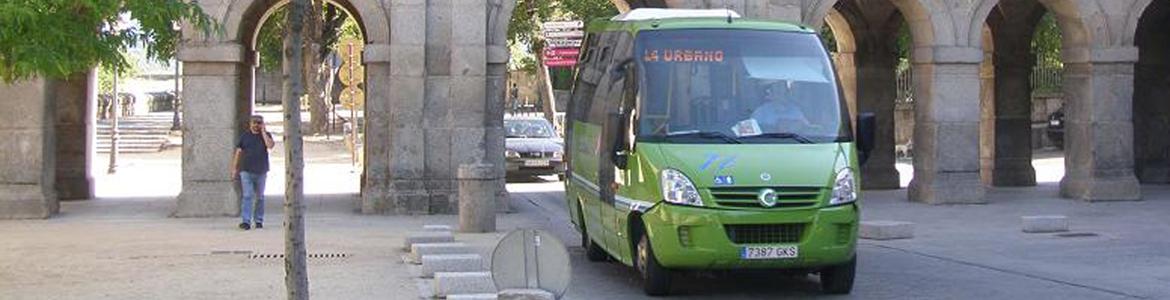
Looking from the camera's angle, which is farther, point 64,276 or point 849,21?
point 849,21

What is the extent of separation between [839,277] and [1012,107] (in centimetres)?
1705

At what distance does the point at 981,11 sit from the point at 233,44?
11213mm

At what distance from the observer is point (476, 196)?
734 inches

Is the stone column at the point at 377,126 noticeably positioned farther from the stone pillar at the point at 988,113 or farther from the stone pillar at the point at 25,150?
the stone pillar at the point at 988,113

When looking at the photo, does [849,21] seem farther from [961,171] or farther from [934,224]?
[934,224]

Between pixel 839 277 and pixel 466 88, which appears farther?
pixel 466 88

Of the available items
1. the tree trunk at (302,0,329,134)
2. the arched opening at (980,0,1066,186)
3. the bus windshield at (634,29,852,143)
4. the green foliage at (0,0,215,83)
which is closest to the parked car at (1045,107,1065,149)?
the arched opening at (980,0,1066,186)

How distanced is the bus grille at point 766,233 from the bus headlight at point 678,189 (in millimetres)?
359

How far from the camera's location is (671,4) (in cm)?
2319

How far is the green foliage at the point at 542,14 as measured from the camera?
157ft

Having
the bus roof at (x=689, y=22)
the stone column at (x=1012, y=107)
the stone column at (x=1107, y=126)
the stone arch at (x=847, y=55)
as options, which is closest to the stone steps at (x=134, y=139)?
the stone arch at (x=847, y=55)

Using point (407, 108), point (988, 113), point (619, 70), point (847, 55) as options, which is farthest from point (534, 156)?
point (619, 70)

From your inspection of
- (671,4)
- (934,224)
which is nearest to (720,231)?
(934,224)

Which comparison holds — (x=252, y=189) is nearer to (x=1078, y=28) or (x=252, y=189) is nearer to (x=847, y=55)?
(x=1078, y=28)
